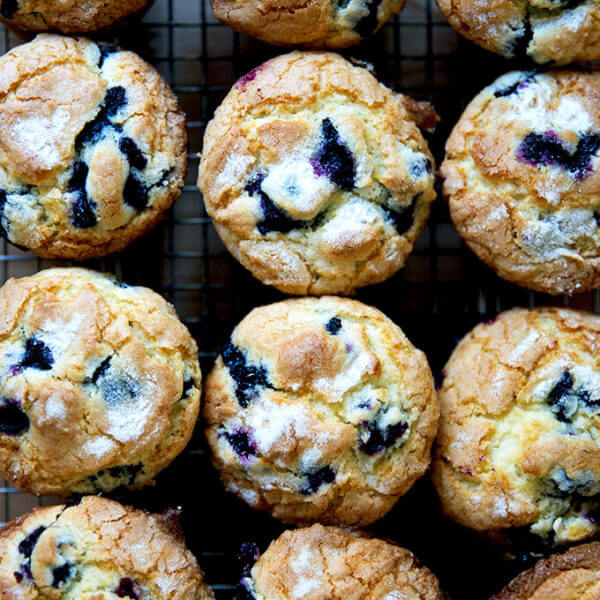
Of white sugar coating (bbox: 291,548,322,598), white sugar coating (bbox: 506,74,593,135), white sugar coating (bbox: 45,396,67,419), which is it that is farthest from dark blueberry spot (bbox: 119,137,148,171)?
white sugar coating (bbox: 291,548,322,598)

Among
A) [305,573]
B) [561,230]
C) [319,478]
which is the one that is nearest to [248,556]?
[305,573]

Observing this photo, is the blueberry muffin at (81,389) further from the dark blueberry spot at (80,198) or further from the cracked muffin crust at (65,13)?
the cracked muffin crust at (65,13)

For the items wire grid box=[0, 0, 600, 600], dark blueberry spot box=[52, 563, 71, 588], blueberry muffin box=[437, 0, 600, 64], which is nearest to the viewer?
dark blueberry spot box=[52, 563, 71, 588]

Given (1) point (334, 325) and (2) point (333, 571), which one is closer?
(2) point (333, 571)

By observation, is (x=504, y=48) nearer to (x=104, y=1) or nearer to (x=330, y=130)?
(x=330, y=130)

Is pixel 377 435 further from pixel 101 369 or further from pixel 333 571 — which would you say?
pixel 101 369

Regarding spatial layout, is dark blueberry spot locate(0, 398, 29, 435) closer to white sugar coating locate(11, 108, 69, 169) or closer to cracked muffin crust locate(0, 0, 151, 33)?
white sugar coating locate(11, 108, 69, 169)

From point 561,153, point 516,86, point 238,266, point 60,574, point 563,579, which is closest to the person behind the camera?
point 60,574
